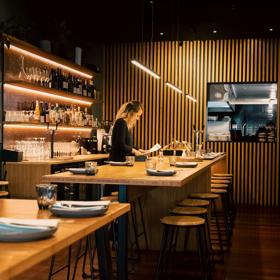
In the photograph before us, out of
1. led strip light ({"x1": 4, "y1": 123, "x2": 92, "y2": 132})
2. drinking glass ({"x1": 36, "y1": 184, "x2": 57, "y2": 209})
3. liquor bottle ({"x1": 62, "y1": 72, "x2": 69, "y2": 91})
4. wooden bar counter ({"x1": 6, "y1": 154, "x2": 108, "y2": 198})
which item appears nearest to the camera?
drinking glass ({"x1": 36, "y1": 184, "x2": 57, "y2": 209})

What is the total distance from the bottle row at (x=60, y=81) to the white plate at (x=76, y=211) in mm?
4892

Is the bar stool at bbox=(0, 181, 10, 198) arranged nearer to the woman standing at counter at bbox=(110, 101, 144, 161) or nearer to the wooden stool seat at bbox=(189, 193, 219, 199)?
the woman standing at counter at bbox=(110, 101, 144, 161)

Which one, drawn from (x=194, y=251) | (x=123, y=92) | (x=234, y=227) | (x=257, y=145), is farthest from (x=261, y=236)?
(x=123, y=92)

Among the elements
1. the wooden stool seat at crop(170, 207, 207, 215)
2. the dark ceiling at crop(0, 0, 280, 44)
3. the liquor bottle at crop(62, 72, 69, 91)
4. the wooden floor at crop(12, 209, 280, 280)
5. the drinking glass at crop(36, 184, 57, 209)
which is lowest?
the wooden floor at crop(12, 209, 280, 280)

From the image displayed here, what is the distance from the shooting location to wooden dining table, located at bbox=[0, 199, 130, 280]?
4.00 ft

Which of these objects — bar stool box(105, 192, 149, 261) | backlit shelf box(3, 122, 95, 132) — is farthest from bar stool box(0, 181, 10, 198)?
bar stool box(105, 192, 149, 261)

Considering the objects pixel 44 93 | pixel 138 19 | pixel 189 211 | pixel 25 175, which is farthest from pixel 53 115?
pixel 189 211

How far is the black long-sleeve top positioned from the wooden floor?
3.69 feet

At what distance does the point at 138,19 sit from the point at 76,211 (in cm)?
626

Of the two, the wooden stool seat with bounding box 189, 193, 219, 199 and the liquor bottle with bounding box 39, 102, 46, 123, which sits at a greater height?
the liquor bottle with bounding box 39, 102, 46, 123

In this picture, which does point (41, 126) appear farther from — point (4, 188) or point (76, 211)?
point (76, 211)

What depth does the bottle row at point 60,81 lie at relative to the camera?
6603mm

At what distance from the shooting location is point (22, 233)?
141 cm

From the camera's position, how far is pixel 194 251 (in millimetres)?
5078
